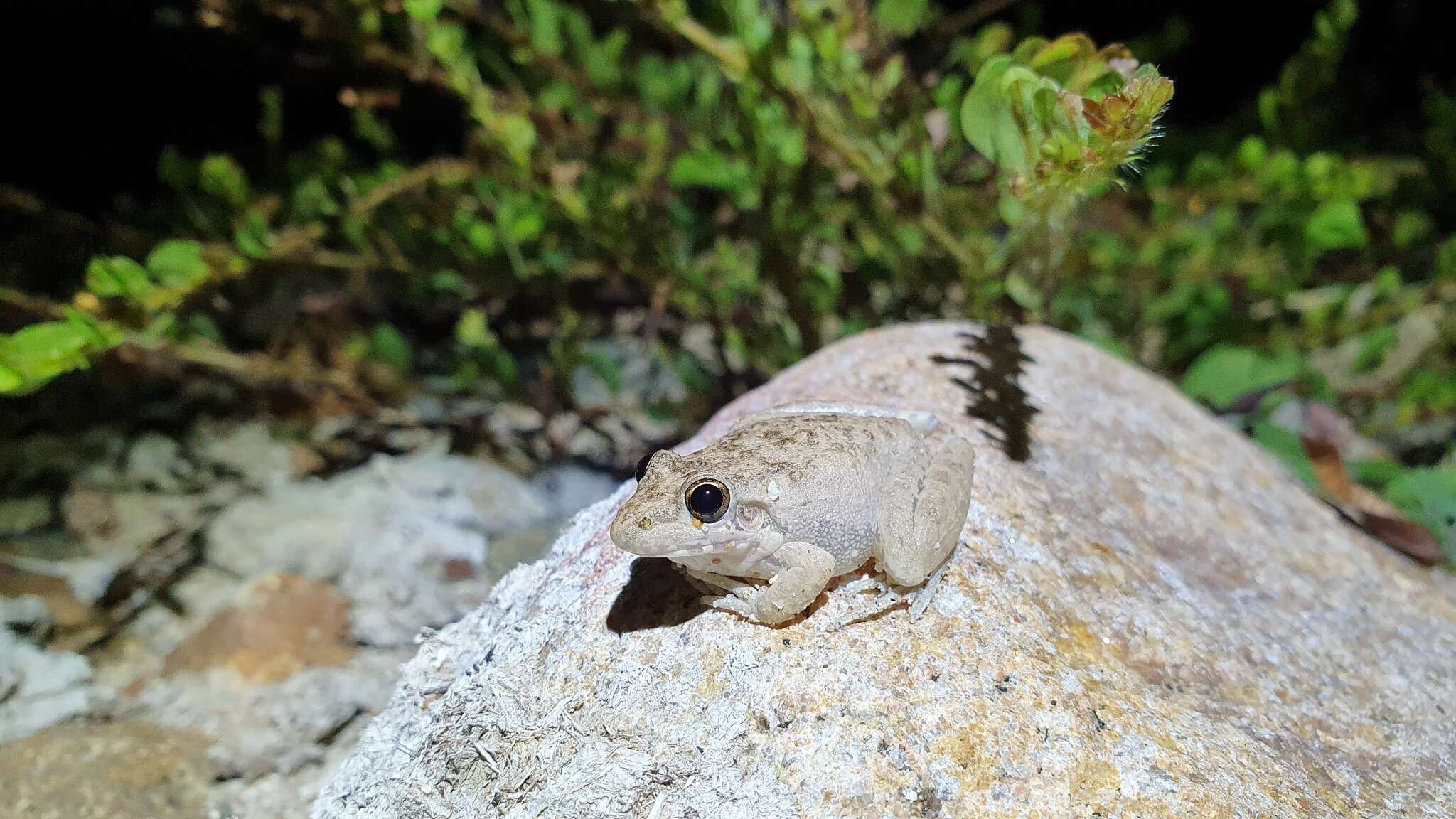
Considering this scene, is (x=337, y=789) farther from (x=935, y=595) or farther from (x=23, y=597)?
(x=23, y=597)

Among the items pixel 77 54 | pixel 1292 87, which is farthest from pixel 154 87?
pixel 1292 87

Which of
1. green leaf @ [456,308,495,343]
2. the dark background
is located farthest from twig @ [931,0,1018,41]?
green leaf @ [456,308,495,343]

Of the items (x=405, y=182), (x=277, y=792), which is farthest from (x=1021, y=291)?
(x=277, y=792)

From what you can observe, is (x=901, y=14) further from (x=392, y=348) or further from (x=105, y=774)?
(x=105, y=774)

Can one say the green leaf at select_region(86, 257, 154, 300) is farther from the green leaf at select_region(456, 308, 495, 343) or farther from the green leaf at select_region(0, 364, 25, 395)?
the green leaf at select_region(456, 308, 495, 343)

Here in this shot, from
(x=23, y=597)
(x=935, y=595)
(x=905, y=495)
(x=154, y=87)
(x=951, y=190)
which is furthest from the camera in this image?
(x=154, y=87)

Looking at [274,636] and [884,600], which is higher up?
[884,600]
